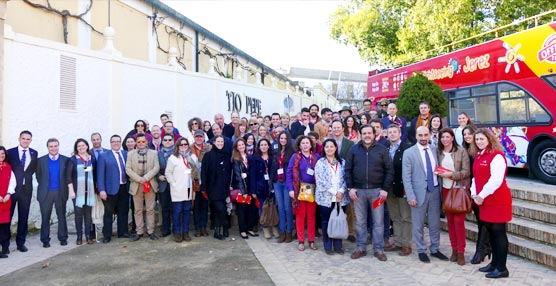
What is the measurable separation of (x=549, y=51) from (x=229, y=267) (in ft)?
22.8

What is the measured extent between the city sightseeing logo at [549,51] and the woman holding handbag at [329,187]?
15.7 feet

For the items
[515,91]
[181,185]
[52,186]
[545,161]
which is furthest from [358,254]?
[515,91]

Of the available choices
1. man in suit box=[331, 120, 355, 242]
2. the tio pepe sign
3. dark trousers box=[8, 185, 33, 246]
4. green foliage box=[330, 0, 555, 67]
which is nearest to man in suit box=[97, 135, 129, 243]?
dark trousers box=[8, 185, 33, 246]

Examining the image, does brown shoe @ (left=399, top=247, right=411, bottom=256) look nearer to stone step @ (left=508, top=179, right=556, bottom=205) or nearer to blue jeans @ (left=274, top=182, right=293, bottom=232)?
blue jeans @ (left=274, top=182, right=293, bottom=232)

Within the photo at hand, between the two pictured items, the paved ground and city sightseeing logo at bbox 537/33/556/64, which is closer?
the paved ground

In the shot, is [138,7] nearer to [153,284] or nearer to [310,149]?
[310,149]

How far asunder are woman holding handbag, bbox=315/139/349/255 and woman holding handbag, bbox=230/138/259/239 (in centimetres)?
142

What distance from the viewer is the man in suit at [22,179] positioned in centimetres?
618

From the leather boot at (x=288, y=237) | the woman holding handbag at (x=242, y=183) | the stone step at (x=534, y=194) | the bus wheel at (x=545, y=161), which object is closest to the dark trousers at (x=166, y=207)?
the woman holding handbag at (x=242, y=183)

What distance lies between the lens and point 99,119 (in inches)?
356

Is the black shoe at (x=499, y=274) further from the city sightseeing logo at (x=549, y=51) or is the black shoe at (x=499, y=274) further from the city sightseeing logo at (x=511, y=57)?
the city sightseeing logo at (x=511, y=57)

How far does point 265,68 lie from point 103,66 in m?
19.4

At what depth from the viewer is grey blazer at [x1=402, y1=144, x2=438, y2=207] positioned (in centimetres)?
545

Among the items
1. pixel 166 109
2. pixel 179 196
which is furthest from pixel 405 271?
pixel 166 109
